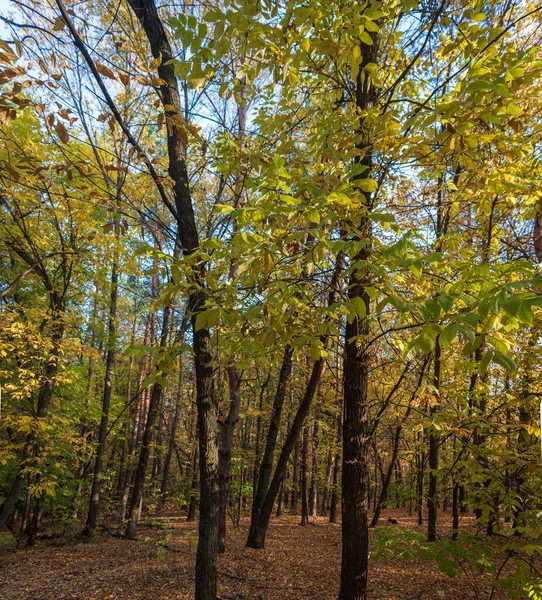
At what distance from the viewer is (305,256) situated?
2133 millimetres

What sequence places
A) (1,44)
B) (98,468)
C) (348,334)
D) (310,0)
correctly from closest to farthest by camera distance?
(1,44), (310,0), (348,334), (98,468)

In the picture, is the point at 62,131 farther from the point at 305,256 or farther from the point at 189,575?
the point at 189,575

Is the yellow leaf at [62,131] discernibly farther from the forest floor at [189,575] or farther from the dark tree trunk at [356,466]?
the forest floor at [189,575]

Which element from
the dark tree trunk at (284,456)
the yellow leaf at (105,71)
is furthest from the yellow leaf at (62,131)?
the dark tree trunk at (284,456)

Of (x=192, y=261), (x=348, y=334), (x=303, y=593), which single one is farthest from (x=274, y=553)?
(x=192, y=261)

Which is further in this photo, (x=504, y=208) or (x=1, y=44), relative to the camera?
(x=504, y=208)

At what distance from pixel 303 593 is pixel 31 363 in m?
7.39

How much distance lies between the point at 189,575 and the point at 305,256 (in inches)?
250

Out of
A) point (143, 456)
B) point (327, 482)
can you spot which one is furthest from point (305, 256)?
point (327, 482)

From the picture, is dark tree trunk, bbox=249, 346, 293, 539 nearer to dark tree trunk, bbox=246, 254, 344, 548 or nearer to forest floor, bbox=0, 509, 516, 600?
dark tree trunk, bbox=246, 254, 344, 548

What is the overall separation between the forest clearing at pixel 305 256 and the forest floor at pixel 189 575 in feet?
0.25

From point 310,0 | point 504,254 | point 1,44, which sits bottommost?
point 1,44

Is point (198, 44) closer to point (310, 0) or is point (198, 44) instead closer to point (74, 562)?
point (310, 0)

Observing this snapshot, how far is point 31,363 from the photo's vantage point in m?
8.38
